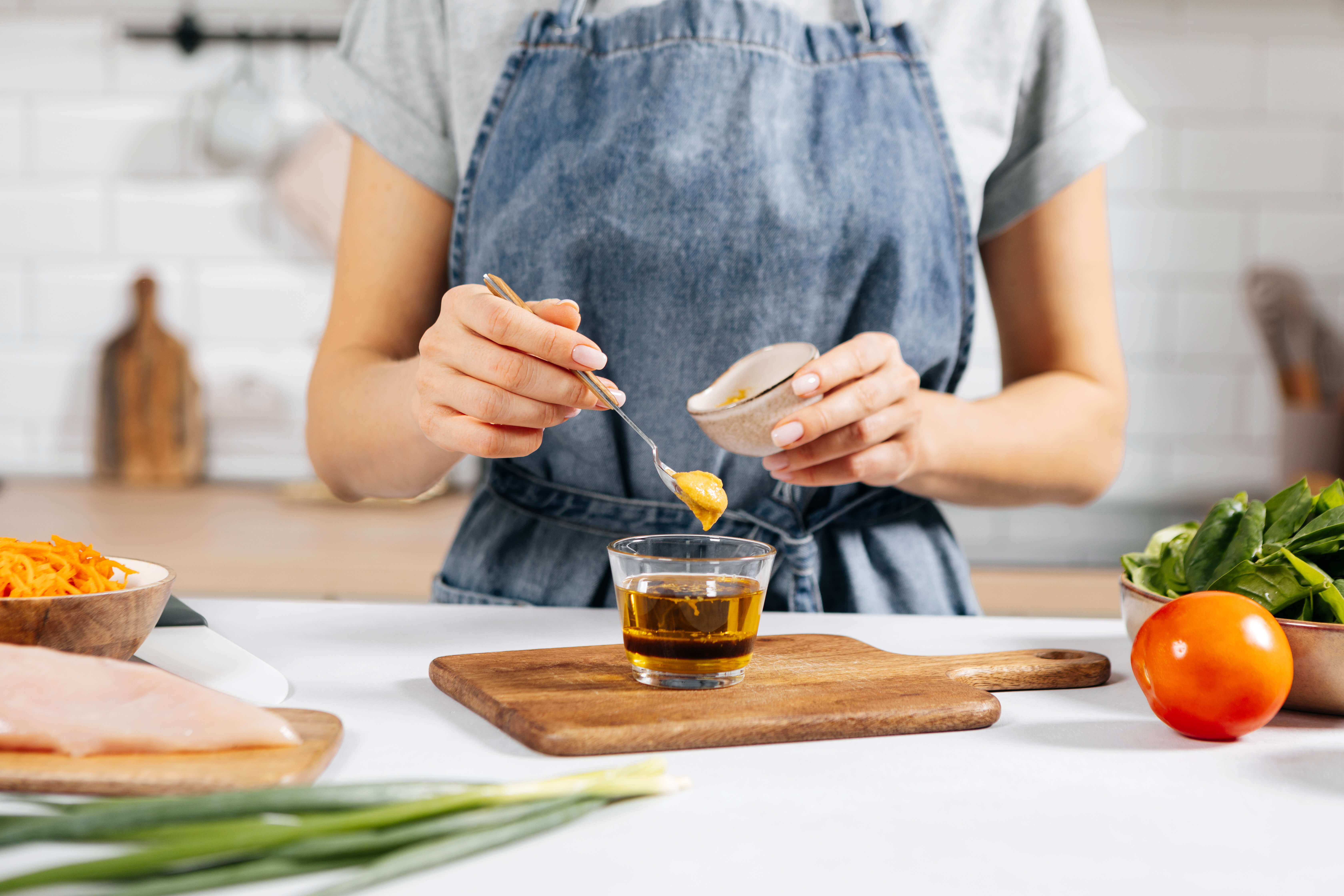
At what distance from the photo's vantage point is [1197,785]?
590 mm

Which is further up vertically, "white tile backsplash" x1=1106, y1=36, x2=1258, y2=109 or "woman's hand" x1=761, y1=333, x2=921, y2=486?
"white tile backsplash" x1=1106, y1=36, x2=1258, y2=109

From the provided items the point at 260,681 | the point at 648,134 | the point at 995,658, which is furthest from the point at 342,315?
the point at 995,658

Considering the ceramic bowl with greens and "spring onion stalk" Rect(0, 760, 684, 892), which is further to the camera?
the ceramic bowl with greens

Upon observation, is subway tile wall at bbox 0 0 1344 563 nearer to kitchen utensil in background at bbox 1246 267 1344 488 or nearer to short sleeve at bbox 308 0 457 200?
kitchen utensil in background at bbox 1246 267 1344 488

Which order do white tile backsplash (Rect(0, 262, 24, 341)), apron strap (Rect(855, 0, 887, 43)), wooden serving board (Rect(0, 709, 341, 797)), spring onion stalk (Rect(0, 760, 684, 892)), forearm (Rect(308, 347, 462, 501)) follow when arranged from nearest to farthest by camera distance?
1. spring onion stalk (Rect(0, 760, 684, 892))
2. wooden serving board (Rect(0, 709, 341, 797))
3. forearm (Rect(308, 347, 462, 501))
4. apron strap (Rect(855, 0, 887, 43))
5. white tile backsplash (Rect(0, 262, 24, 341))

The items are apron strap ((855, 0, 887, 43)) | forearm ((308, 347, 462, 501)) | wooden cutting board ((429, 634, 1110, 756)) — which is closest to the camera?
wooden cutting board ((429, 634, 1110, 756))

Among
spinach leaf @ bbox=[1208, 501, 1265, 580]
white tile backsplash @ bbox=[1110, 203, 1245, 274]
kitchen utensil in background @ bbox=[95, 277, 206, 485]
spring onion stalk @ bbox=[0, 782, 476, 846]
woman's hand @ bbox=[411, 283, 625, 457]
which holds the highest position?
white tile backsplash @ bbox=[1110, 203, 1245, 274]

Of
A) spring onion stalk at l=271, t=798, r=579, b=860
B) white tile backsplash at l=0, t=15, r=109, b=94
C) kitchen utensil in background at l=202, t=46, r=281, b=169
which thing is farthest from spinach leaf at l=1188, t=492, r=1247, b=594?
white tile backsplash at l=0, t=15, r=109, b=94

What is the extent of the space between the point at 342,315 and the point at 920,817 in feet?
2.63

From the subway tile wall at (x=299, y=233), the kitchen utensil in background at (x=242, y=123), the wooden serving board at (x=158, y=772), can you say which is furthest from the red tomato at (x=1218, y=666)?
the kitchen utensil in background at (x=242, y=123)

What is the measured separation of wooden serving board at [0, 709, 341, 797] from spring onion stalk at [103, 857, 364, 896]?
0.08 metres

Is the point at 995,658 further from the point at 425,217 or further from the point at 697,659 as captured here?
the point at 425,217

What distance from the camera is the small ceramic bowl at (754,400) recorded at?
83cm

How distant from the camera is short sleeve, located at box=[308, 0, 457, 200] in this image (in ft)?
3.68
